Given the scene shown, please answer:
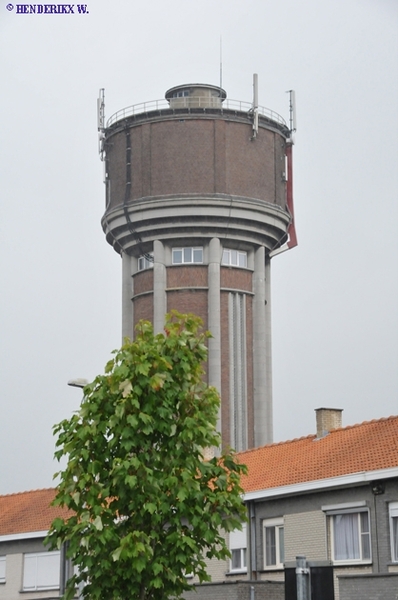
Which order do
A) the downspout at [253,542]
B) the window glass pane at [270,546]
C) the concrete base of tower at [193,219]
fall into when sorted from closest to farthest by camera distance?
the window glass pane at [270,546] < the downspout at [253,542] < the concrete base of tower at [193,219]

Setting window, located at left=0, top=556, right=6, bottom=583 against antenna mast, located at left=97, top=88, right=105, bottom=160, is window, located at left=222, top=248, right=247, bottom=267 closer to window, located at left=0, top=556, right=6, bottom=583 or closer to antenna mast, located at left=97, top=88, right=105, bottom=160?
antenna mast, located at left=97, top=88, right=105, bottom=160

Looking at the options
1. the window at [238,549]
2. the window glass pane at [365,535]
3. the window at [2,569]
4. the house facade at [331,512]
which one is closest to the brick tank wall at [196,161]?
the window at [2,569]

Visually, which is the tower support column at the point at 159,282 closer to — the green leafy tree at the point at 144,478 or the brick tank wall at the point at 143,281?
the brick tank wall at the point at 143,281

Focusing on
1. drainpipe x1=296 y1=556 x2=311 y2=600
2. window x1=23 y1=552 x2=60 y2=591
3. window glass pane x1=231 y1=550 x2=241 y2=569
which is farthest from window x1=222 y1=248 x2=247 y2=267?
drainpipe x1=296 y1=556 x2=311 y2=600

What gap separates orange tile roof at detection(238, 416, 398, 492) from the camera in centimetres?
2870

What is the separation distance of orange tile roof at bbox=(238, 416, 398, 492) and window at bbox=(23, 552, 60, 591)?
8026 mm

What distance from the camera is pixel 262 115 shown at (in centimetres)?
6078

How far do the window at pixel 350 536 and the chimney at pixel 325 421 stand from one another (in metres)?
4.97

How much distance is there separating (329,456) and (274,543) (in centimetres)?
278

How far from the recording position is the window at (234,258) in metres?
59.3

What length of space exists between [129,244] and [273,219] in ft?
25.0

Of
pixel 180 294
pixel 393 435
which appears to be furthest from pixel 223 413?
pixel 393 435

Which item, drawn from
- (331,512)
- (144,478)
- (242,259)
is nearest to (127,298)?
(242,259)

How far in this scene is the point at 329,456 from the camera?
3078 centimetres
